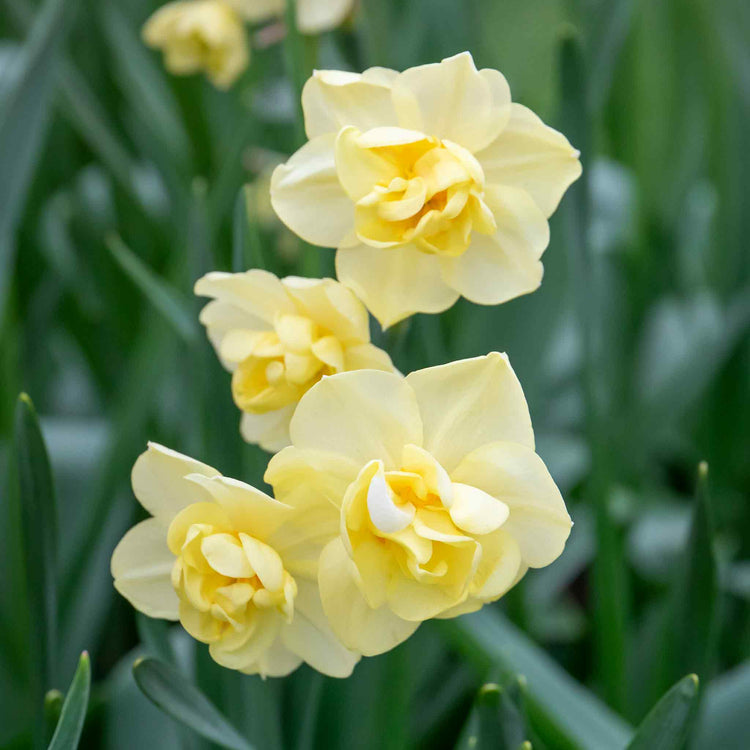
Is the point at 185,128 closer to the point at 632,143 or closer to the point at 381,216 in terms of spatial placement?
the point at 632,143

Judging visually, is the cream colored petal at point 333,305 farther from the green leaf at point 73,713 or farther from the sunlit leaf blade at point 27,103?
the sunlit leaf blade at point 27,103

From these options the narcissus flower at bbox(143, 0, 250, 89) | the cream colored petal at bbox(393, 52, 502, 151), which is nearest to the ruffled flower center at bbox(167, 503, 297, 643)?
the cream colored petal at bbox(393, 52, 502, 151)

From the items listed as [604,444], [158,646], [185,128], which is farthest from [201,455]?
[185,128]

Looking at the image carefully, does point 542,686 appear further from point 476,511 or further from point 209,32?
point 209,32

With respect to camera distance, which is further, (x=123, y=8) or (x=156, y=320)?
(x=123, y=8)

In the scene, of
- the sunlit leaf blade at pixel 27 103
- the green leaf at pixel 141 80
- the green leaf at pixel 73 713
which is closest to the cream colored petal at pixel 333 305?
the green leaf at pixel 73 713

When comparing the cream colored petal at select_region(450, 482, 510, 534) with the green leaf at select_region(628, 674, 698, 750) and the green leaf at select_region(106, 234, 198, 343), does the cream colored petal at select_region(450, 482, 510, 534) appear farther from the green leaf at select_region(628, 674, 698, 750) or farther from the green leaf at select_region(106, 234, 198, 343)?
the green leaf at select_region(106, 234, 198, 343)
